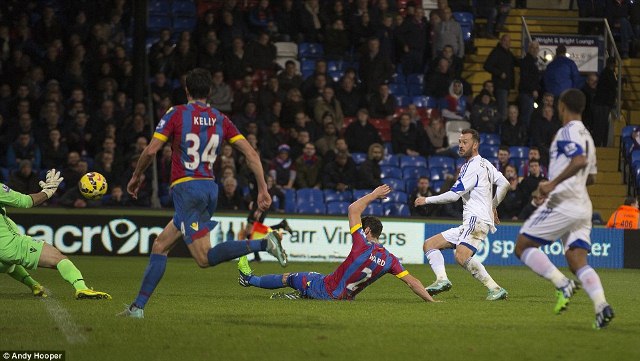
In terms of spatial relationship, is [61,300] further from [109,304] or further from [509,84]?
[509,84]

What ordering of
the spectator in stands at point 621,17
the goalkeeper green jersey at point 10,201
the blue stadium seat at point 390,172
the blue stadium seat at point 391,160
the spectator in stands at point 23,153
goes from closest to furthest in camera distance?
the goalkeeper green jersey at point 10,201
the spectator in stands at point 23,153
the blue stadium seat at point 390,172
the blue stadium seat at point 391,160
the spectator in stands at point 621,17

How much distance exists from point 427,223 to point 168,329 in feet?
40.7

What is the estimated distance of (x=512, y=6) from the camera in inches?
1113

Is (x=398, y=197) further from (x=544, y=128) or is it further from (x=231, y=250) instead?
(x=231, y=250)

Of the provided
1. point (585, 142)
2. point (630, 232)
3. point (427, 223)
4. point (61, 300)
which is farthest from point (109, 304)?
point (630, 232)

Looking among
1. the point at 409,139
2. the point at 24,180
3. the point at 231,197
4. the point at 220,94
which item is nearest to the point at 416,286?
the point at 231,197

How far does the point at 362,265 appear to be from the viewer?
11.7 meters

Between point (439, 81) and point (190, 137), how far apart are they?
1555 cm

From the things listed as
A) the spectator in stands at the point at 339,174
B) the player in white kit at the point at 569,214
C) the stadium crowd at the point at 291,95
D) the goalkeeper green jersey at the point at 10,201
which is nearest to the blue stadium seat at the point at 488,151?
the stadium crowd at the point at 291,95

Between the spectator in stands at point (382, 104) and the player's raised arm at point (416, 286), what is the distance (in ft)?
40.0

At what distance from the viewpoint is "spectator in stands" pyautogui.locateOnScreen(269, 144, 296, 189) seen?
72.0 ft

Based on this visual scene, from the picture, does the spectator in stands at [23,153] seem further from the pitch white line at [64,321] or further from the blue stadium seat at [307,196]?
the pitch white line at [64,321]

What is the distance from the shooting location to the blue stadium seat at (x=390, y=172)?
2294 centimetres

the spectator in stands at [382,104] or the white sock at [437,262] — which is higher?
the spectator in stands at [382,104]
